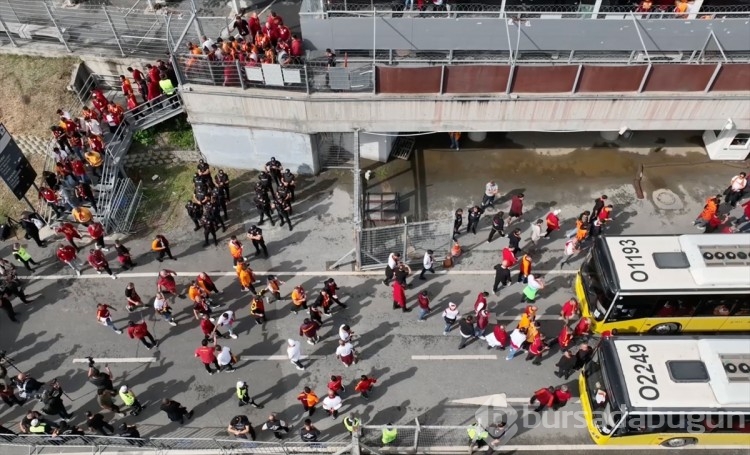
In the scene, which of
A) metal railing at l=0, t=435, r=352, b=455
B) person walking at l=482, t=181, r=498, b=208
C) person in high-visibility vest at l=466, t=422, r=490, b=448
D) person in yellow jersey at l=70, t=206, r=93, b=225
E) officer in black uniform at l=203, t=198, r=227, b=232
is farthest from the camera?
person walking at l=482, t=181, r=498, b=208

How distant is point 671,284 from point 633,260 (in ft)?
3.24

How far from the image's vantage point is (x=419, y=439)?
45.5ft

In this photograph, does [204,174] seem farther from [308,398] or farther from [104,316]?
[308,398]

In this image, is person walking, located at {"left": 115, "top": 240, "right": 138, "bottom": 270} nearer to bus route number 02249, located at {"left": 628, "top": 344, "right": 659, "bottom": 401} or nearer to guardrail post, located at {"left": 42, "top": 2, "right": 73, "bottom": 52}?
guardrail post, located at {"left": 42, "top": 2, "right": 73, "bottom": 52}

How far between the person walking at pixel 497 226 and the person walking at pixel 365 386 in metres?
5.88

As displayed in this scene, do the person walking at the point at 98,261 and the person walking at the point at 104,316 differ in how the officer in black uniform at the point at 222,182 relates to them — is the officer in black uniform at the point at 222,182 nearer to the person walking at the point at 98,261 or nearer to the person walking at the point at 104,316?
the person walking at the point at 98,261

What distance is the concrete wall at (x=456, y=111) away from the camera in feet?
57.0

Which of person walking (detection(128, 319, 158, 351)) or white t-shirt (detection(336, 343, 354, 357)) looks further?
person walking (detection(128, 319, 158, 351))

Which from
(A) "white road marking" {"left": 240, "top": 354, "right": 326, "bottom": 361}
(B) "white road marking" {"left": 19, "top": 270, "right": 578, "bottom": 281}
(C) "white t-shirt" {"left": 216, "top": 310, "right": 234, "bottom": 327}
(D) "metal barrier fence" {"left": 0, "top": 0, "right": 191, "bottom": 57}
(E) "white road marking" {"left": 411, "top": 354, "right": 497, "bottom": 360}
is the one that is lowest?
(A) "white road marking" {"left": 240, "top": 354, "right": 326, "bottom": 361}

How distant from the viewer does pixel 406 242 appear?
16844 millimetres

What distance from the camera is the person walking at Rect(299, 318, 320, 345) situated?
14.8 metres

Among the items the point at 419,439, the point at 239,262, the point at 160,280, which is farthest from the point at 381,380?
the point at 160,280

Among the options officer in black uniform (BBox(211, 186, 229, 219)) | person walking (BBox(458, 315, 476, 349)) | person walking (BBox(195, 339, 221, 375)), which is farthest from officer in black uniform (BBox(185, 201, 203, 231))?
person walking (BBox(458, 315, 476, 349))

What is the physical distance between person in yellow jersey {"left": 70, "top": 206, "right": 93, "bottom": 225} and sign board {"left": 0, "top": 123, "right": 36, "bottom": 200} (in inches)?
69.1
